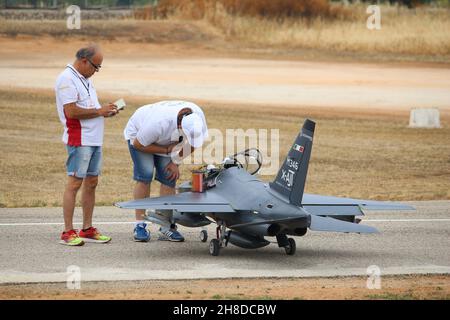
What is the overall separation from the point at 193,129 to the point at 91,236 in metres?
1.89

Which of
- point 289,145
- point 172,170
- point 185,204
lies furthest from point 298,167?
point 289,145

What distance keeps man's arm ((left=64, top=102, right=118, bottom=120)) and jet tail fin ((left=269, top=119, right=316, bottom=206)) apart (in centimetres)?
216

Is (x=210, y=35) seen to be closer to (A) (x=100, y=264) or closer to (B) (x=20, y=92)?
(B) (x=20, y=92)

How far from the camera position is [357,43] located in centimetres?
4891

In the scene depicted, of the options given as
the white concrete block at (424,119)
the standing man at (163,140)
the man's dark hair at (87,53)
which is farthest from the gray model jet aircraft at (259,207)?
the white concrete block at (424,119)

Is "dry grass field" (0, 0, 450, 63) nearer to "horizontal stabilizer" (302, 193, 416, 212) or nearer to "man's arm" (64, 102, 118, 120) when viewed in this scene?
"horizontal stabilizer" (302, 193, 416, 212)

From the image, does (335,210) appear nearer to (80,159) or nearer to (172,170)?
(172,170)

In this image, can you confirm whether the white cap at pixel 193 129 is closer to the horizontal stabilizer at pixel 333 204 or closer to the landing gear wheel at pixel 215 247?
the landing gear wheel at pixel 215 247

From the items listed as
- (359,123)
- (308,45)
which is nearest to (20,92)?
(359,123)

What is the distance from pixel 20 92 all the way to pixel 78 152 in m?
A: 21.5

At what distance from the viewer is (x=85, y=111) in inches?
468

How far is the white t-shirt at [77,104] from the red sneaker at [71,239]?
1.09m

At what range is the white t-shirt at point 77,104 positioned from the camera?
11852 mm

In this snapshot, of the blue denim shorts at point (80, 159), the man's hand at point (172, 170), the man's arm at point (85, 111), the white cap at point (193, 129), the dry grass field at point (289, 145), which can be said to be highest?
the man's arm at point (85, 111)
